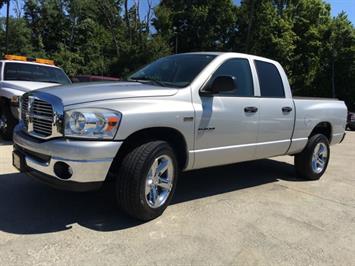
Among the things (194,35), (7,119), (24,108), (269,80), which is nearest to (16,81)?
(7,119)

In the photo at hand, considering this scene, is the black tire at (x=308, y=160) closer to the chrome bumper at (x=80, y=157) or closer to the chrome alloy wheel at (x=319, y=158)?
the chrome alloy wheel at (x=319, y=158)

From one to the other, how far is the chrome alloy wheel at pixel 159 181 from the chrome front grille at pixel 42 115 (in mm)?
1022

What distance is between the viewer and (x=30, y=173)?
405 centimetres

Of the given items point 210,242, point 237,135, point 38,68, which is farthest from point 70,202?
point 38,68

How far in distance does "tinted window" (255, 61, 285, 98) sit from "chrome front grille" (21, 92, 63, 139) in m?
2.89

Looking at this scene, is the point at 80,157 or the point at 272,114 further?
the point at 272,114

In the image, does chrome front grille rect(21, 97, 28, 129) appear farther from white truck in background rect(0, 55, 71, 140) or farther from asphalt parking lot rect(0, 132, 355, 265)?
white truck in background rect(0, 55, 71, 140)

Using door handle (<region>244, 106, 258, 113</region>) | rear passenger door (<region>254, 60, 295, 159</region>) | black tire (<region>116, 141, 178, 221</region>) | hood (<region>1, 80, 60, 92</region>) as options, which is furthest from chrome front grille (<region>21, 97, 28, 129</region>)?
hood (<region>1, 80, 60, 92</region>)

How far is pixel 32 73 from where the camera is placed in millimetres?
9273

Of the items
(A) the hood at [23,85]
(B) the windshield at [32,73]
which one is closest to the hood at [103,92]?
(A) the hood at [23,85]

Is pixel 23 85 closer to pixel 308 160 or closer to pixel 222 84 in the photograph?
pixel 222 84

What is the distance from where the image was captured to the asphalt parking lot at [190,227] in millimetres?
3490

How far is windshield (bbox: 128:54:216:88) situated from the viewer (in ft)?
15.6

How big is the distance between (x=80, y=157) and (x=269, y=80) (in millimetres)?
3224
